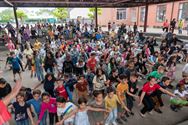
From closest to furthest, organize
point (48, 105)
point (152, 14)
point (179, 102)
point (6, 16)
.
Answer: point (48, 105) < point (179, 102) < point (152, 14) < point (6, 16)

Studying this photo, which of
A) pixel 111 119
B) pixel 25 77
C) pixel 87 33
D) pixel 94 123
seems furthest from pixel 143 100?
pixel 87 33

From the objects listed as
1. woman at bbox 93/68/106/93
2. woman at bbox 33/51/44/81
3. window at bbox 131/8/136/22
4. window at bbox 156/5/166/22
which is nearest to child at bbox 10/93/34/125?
woman at bbox 93/68/106/93

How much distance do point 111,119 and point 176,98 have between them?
225 cm

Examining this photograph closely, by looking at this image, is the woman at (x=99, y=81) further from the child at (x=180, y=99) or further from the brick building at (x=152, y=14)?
the brick building at (x=152, y=14)

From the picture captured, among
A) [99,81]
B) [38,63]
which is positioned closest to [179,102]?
[99,81]

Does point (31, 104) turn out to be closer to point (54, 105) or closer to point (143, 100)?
point (54, 105)

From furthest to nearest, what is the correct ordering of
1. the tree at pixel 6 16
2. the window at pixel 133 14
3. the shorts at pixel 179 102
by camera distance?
the tree at pixel 6 16
the window at pixel 133 14
the shorts at pixel 179 102

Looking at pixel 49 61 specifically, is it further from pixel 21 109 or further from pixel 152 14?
pixel 152 14

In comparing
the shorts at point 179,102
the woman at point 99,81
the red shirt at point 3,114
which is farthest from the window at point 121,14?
the red shirt at point 3,114

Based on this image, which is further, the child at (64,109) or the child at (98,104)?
the child at (98,104)

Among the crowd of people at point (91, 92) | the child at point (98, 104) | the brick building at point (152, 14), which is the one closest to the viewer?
the crowd of people at point (91, 92)

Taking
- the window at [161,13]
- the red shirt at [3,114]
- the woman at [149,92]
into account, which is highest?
the window at [161,13]

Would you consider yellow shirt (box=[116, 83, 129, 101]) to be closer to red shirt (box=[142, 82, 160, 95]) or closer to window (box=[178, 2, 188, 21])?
red shirt (box=[142, 82, 160, 95])

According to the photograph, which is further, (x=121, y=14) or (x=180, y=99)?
(x=121, y=14)
